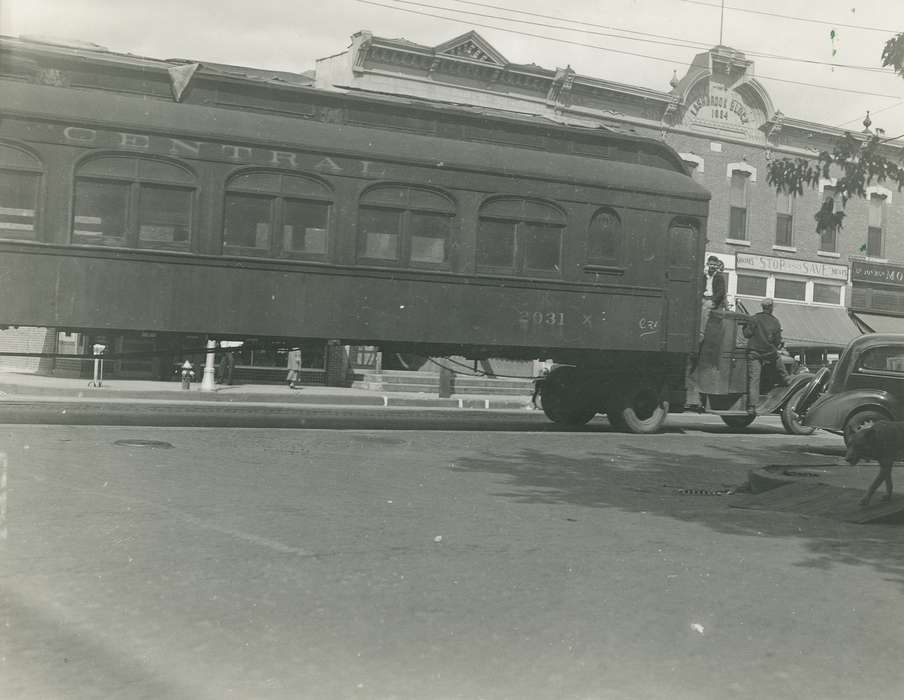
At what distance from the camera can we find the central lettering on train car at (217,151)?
12359mm

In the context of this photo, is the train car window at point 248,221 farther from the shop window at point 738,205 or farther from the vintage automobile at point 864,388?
the shop window at point 738,205

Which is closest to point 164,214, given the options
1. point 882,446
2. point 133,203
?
point 133,203

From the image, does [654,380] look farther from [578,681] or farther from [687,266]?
[578,681]

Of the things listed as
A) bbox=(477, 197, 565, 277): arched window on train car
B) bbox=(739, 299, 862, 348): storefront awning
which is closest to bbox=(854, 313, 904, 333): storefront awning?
bbox=(739, 299, 862, 348): storefront awning

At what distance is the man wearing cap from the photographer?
1616 centimetres

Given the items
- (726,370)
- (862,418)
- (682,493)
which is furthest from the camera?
(726,370)

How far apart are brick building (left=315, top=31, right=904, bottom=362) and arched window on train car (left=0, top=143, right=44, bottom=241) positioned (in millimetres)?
17188

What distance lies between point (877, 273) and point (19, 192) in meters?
30.6

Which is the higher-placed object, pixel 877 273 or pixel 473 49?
pixel 473 49

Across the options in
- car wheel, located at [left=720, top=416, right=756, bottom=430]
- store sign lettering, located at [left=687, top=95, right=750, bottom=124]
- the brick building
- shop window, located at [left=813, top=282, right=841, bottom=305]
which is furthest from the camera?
shop window, located at [left=813, top=282, right=841, bottom=305]

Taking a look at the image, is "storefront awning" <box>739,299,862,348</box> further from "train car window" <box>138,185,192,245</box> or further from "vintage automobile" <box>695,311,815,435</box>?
"train car window" <box>138,185,192,245</box>

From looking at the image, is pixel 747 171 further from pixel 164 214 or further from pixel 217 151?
pixel 164 214

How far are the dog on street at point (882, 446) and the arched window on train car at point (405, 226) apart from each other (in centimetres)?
688

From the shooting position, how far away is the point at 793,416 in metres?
16.9
